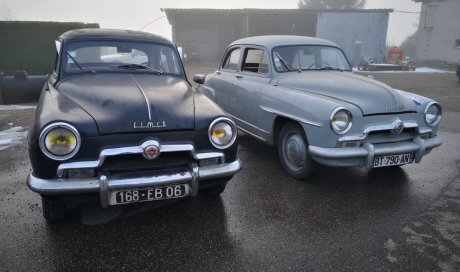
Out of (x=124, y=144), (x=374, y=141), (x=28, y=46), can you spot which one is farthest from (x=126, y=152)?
(x=28, y=46)

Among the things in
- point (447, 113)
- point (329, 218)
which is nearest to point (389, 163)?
point (329, 218)

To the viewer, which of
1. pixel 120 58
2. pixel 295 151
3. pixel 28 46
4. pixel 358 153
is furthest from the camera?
pixel 28 46

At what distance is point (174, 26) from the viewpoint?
26.4 meters

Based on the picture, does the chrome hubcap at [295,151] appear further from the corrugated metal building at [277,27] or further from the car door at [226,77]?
the corrugated metal building at [277,27]

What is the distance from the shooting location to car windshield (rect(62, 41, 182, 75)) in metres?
3.70

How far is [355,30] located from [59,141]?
24818 millimetres

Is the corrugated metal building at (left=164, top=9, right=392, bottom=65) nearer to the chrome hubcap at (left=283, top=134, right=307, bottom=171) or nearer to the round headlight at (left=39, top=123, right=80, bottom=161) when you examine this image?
the chrome hubcap at (left=283, top=134, right=307, bottom=171)

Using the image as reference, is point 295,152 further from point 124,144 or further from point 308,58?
point 124,144

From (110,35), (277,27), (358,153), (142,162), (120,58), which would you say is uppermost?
(277,27)

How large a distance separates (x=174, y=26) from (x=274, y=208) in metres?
25.3

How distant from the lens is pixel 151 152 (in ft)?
8.50

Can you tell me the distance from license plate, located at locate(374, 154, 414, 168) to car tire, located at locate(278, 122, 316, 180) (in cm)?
68

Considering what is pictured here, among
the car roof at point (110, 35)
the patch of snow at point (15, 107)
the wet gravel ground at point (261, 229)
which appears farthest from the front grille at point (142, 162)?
the patch of snow at point (15, 107)

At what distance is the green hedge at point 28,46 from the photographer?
39.7ft
